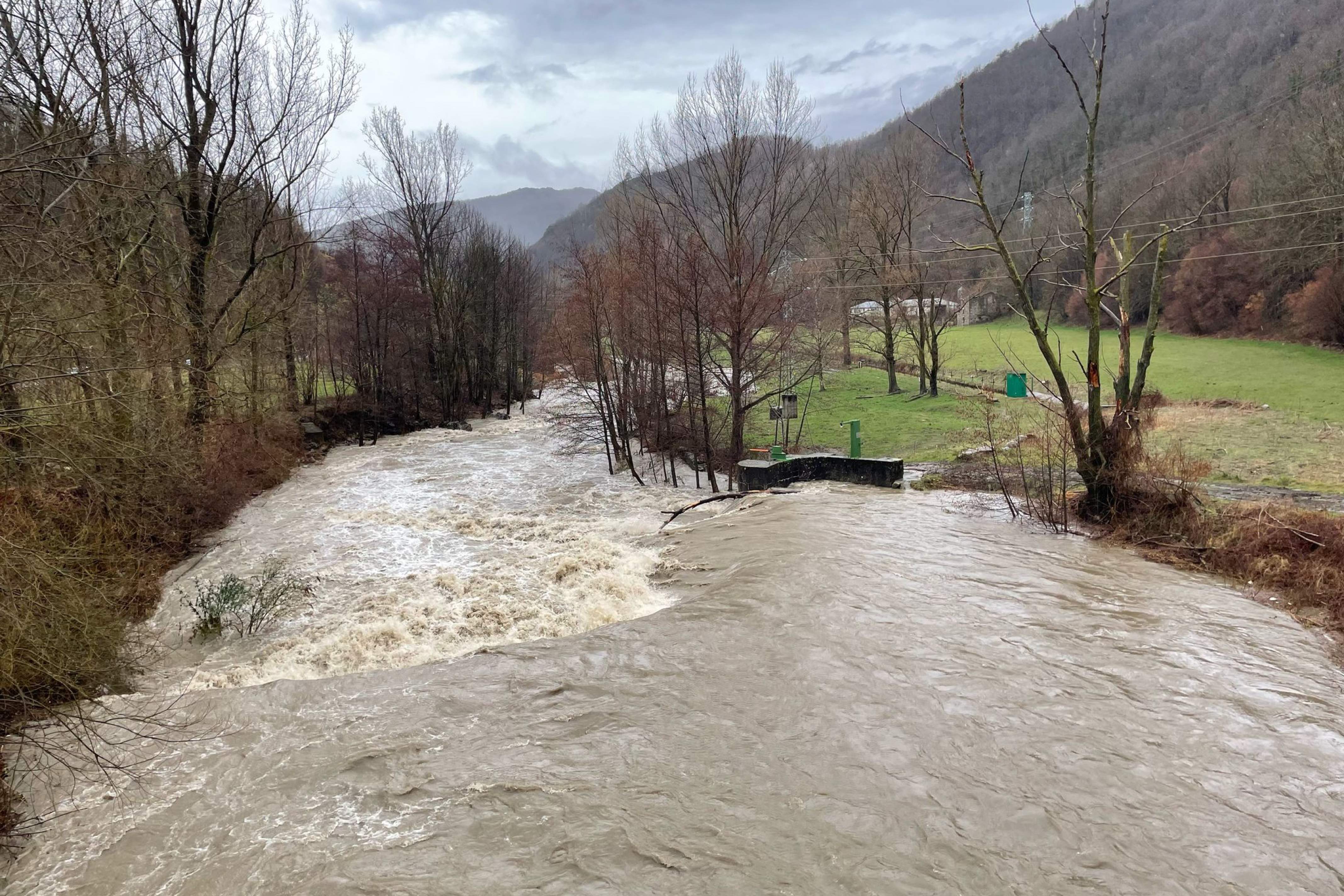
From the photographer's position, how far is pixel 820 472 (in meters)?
18.5

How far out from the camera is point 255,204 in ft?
82.5

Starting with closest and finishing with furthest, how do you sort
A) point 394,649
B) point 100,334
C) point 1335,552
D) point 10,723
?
point 10,723 < point 394,649 < point 1335,552 < point 100,334

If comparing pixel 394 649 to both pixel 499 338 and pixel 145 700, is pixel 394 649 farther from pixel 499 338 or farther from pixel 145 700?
pixel 499 338

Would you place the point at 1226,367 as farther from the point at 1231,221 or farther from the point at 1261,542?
the point at 1261,542

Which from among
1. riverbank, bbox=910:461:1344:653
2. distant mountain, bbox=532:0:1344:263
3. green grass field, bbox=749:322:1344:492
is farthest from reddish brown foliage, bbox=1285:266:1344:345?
riverbank, bbox=910:461:1344:653

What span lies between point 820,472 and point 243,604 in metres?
13.3

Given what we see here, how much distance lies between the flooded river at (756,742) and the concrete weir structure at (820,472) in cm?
572

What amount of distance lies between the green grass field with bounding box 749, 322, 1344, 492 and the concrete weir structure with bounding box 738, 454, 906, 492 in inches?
154

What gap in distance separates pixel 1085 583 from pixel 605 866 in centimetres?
841

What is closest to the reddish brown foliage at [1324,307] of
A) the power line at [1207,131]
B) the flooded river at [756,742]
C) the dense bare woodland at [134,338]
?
the power line at [1207,131]

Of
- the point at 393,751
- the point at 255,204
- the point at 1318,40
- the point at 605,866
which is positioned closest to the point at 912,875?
the point at 605,866

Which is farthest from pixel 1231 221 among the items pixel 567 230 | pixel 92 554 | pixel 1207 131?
pixel 567 230

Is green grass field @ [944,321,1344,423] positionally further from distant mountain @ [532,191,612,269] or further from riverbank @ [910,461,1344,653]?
distant mountain @ [532,191,612,269]

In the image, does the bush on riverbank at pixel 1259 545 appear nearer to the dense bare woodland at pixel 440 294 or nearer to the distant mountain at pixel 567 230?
the dense bare woodland at pixel 440 294
